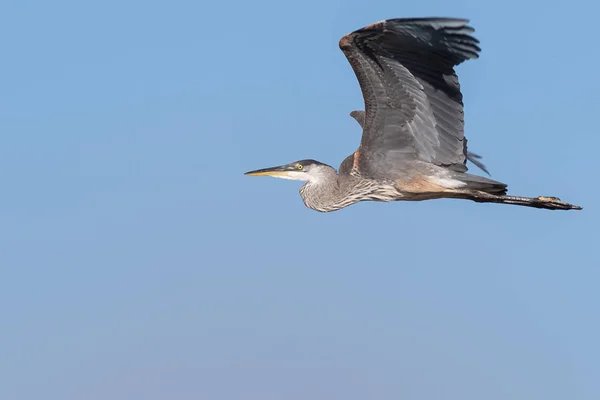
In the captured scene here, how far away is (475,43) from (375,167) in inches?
97.3

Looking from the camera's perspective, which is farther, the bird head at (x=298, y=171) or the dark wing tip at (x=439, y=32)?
the bird head at (x=298, y=171)

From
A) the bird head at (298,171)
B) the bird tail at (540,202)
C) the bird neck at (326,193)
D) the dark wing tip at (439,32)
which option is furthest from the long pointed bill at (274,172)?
the dark wing tip at (439,32)

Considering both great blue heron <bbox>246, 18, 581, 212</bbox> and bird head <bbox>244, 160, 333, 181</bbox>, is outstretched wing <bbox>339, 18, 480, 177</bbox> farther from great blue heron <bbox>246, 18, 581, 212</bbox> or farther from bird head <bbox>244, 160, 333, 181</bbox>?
bird head <bbox>244, 160, 333, 181</bbox>

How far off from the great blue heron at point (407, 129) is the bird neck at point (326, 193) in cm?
1

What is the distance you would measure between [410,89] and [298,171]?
2.72 meters

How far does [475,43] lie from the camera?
429 inches

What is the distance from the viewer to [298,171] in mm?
14078

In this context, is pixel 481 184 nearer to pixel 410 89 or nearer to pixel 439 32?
pixel 410 89

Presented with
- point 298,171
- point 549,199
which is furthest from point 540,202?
point 298,171

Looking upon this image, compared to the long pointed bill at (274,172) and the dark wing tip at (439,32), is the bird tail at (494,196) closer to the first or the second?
the dark wing tip at (439,32)

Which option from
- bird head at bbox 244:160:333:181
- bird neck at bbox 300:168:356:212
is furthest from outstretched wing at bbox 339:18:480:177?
bird head at bbox 244:160:333:181

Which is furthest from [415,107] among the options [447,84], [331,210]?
[331,210]

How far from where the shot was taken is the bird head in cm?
1384

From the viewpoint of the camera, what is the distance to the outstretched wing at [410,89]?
10.9m
